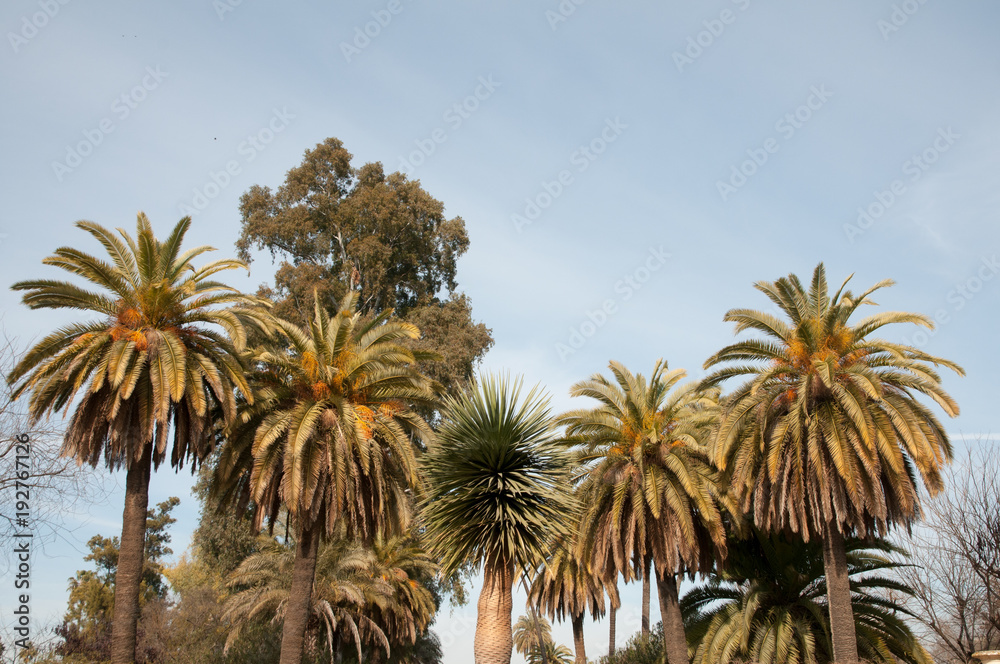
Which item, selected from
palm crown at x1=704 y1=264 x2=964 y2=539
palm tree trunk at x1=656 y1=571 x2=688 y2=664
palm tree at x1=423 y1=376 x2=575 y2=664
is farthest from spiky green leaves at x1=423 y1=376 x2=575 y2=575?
palm tree trunk at x1=656 y1=571 x2=688 y2=664

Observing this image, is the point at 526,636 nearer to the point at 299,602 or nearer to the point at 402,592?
the point at 402,592

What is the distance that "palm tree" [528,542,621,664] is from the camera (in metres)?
32.8

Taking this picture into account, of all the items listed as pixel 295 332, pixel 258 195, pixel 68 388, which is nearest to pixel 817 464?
pixel 295 332

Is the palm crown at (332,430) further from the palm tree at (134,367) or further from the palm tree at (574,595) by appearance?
the palm tree at (574,595)

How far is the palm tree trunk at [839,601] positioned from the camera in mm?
22234

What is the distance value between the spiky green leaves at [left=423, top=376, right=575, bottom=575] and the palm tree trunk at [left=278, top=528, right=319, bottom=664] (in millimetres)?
6747

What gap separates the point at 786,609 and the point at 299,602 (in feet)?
53.5

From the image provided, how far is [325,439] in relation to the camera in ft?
71.6

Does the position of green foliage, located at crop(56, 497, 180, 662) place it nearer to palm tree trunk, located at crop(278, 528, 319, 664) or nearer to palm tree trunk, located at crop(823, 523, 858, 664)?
palm tree trunk, located at crop(278, 528, 319, 664)

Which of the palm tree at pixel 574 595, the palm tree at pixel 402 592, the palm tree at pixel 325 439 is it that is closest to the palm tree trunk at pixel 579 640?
the palm tree at pixel 574 595

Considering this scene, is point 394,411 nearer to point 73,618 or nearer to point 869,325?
point 869,325

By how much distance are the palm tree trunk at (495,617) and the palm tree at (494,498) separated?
0.02m

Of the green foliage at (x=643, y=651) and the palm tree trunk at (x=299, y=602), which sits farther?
the green foliage at (x=643, y=651)

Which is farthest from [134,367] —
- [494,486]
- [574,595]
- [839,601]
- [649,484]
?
[574,595]
